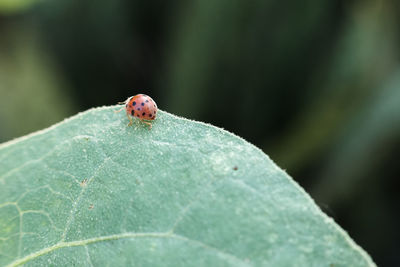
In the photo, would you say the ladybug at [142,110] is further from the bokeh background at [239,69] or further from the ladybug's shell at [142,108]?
the bokeh background at [239,69]

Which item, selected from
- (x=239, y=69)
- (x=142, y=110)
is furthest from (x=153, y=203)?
(x=239, y=69)

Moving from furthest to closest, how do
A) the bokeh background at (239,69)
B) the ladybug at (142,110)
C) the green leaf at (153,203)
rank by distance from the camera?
the bokeh background at (239,69) < the ladybug at (142,110) < the green leaf at (153,203)

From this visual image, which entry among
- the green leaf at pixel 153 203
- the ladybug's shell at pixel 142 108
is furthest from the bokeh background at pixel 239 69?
the green leaf at pixel 153 203

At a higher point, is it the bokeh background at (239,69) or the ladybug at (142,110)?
the ladybug at (142,110)

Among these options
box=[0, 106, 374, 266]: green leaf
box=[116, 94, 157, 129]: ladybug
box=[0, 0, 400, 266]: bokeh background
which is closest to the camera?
box=[0, 106, 374, 266]: green leaf

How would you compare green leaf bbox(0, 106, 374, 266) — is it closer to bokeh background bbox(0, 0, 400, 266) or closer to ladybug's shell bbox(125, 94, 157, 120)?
ladybug's shell bbox(125, 94, 157, 120)

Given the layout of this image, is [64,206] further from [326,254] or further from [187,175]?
[326,254]

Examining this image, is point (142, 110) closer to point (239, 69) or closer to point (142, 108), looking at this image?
point (142, 108)

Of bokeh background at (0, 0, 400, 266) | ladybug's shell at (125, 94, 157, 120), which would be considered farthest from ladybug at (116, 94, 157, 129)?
bokeh background at (0, 0, 400, 266)
